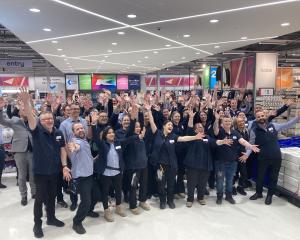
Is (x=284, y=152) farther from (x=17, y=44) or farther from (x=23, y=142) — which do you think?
(x=17, y=44)

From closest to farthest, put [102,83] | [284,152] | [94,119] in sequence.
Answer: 1. [94,119]
2. [284,152]
3. [102,83]

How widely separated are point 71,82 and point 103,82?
7.01ft

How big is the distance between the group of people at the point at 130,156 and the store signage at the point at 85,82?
14443 millimetres

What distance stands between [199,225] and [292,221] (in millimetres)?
1375

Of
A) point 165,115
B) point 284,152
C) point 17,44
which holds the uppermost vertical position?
point 17,44

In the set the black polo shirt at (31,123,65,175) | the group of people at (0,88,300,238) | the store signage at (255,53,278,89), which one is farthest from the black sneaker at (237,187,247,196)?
the store signage at (255,53,278,89)

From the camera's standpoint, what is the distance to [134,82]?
66.7 ft

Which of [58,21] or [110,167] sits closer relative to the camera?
[110,167]

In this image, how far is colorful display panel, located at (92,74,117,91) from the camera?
1919 cm

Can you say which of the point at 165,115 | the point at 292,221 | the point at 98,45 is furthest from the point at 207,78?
the point at 292,221

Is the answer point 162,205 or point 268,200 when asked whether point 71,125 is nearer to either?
point 162,205

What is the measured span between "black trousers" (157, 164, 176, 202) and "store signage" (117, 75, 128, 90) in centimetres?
1580

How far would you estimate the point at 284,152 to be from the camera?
4.93m

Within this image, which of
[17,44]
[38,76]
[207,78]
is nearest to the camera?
[17,44]
